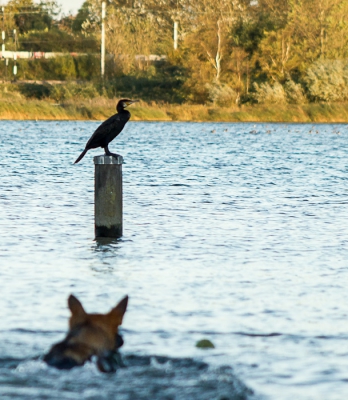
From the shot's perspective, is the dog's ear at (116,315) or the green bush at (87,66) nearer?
the dog's ear at (116,315)

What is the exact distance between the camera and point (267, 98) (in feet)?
221

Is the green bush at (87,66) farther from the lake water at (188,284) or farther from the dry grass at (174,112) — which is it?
the lake water at (188,284)

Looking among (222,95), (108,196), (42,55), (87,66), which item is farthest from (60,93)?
(108,196)

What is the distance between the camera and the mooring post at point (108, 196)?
1166cm

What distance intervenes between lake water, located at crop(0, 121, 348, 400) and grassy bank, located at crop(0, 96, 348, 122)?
3833 cm

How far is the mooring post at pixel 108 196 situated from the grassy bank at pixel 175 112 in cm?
4667

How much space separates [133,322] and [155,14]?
321ft

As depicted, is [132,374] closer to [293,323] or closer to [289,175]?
[293,323]

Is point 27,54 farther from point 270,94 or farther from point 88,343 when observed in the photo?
point 88,343

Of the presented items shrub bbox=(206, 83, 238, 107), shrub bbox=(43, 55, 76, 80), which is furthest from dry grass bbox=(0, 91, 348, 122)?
shrub bbox=(43, 55, 76, 80)

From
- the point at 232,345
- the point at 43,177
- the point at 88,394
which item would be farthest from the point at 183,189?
the point at 88,394

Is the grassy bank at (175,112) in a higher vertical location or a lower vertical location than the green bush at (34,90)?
lower

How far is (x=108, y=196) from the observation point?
11.8m

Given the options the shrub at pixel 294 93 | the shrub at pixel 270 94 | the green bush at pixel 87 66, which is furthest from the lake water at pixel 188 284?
the green bush at pixel 87 66
